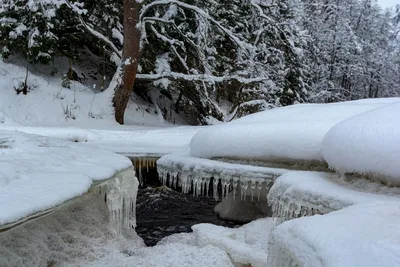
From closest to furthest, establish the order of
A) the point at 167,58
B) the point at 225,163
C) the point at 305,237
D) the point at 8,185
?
the point at 305,237, the point at 8,185, the point at 225,163, the point at 167,58

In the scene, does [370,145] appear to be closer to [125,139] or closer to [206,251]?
[206,251]

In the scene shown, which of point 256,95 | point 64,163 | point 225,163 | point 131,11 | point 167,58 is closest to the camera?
point 64,163

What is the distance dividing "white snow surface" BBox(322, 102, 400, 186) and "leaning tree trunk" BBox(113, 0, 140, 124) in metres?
6.49

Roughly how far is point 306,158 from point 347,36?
17265 mm

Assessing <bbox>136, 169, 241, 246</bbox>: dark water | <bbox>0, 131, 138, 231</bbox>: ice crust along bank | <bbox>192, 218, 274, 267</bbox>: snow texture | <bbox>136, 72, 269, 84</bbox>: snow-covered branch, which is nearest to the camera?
<bbox>0, 131, 138, 231</bbox>: ice crust along bank

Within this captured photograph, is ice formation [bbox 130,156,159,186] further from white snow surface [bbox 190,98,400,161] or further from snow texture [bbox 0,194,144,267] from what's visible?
snow texture [bbox 0,194,144,267]

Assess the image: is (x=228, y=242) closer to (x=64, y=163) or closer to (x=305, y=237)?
(x=64, y=163)

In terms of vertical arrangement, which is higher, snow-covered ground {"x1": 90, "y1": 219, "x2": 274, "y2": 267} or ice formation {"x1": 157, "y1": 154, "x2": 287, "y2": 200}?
ice formation {"x1": 157, "y1": 154, "x2": 287, "y2": 200}

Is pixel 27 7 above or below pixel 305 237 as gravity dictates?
above

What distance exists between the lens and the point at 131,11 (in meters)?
8.80

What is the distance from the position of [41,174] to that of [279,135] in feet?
8.58

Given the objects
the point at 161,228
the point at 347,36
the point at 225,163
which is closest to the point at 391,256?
the point at 225,163

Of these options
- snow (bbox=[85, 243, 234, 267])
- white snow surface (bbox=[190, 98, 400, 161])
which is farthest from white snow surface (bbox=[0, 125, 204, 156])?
snow (bbox=[85, 243, 234, 267])

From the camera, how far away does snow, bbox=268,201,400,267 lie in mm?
1224
